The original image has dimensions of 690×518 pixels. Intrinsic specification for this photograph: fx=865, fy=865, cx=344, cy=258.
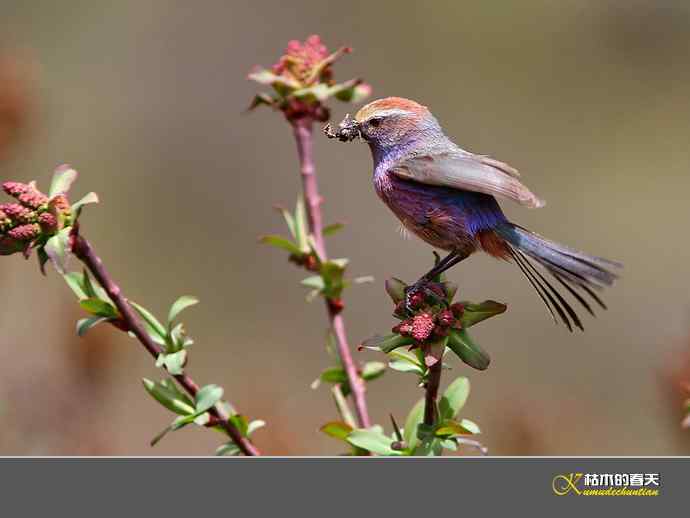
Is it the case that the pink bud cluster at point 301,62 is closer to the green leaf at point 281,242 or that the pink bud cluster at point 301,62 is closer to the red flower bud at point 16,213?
the green leaf at point 281,242

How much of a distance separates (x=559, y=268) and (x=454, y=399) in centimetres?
45

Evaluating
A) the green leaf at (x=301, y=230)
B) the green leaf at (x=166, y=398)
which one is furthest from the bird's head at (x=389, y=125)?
the green leaf at (x=166, y=398)

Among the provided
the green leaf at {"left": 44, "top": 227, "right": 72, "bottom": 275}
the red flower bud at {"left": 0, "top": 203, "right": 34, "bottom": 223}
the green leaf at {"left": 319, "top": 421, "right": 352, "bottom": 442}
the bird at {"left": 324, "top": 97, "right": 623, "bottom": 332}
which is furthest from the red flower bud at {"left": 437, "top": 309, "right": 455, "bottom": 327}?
the red flower bud at {"left": 0, "top": 203, "right": 34, "bottom": 223}

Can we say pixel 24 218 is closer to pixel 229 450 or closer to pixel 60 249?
pixel 60 249

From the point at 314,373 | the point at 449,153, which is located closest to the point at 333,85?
the point at 449,153

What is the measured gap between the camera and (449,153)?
7.82 ft

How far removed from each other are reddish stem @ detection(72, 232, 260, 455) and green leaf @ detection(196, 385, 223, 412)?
0.07 ft

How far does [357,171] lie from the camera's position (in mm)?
6824

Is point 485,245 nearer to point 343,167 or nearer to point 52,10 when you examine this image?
point 343,167

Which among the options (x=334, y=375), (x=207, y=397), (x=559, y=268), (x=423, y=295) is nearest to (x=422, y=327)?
(x=423, y=295)

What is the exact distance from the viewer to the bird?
2.29m

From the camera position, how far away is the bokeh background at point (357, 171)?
6156 mm

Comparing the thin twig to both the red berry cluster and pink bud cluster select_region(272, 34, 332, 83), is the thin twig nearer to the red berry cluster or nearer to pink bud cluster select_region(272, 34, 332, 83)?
the red berry cluster

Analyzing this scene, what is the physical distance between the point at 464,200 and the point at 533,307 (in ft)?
14.7
